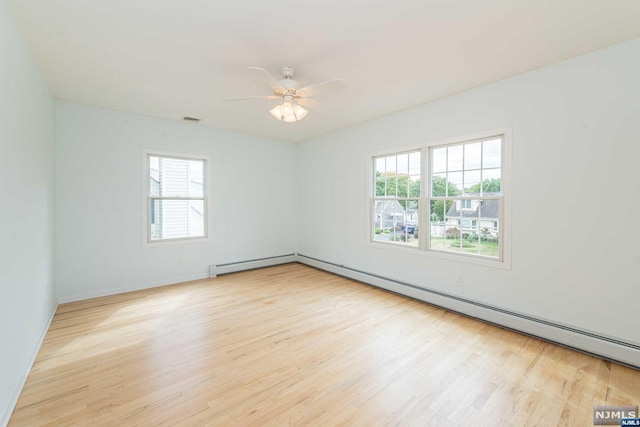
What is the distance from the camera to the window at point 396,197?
13.0 ft

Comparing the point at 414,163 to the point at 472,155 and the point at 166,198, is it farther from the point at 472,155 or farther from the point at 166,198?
the point at 166,198

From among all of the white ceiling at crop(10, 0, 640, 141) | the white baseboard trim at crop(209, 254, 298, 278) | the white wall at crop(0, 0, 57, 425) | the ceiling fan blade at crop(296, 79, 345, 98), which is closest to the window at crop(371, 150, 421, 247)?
the white ceiling at crop(10, 0, 640, 141)

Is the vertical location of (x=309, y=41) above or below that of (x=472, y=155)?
above

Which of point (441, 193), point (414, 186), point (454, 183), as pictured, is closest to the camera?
point (454, 183)

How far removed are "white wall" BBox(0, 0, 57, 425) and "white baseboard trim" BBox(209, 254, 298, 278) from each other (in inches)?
88.3

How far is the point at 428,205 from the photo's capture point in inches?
148

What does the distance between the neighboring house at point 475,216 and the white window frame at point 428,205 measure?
0.10 m

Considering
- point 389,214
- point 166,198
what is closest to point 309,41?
point 389,214

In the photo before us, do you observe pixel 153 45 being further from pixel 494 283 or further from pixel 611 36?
pixel 494 283

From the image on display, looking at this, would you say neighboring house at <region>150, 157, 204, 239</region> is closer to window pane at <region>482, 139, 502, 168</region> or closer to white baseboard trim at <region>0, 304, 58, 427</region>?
white baseboard trim at <region>0, 304, 58, 427</region>

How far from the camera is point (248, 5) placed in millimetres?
1876

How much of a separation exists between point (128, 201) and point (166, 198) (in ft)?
1.74

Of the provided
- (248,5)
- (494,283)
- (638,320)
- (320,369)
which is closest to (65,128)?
(248,5)

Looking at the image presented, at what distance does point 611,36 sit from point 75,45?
4.52 m
